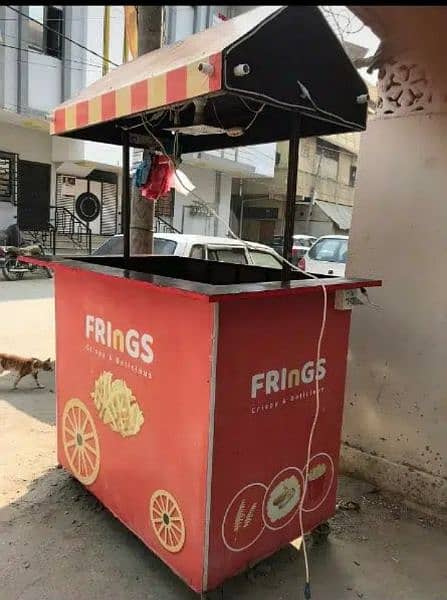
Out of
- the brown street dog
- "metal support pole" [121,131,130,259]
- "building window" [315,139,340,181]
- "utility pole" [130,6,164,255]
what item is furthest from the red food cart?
"building window" [315,139,340,181]

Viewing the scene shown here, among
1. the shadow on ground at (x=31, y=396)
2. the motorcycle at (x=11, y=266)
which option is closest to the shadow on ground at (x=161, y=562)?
the shadow on ground at (x=31, y=396)

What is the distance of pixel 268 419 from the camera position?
219cm

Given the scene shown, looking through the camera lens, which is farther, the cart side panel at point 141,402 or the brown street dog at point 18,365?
the brown street dog at point 18,365

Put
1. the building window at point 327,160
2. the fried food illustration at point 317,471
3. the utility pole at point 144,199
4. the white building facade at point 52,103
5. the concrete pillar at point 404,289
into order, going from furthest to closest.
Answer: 1. the building window at point 327,160
2. the white building facade at point 52,103
3. the utility pole at point 144,199
4. the concrete pillar at point 404,289
5. the fried food illustration at point 317,471

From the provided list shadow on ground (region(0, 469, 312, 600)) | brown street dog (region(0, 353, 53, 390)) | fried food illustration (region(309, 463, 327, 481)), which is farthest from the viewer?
brown street dog (region(0, 353, 53, 390))

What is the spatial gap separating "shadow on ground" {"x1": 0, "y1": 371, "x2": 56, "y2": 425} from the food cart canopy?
2.54 m

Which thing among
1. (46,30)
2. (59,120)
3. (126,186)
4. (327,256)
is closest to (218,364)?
(126,186)

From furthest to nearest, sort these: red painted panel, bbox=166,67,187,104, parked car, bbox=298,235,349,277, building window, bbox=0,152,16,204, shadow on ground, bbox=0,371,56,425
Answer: building window, bbox=0,152,16,204 < parked car, bbox=298,235,349,277 < shadow on ground, bbox=0,371,56,425 < red painted panel, bbox=166,67,187,104

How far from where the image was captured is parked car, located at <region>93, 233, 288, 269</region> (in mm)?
6234

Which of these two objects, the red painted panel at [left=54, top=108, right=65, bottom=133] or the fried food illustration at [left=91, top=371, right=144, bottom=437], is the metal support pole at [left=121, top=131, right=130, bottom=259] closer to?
the red painted panel at [left=54, top=108, right=65, bottom=133]

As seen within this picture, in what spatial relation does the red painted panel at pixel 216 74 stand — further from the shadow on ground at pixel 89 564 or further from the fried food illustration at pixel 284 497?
the shadow on ground at pixel 89 564

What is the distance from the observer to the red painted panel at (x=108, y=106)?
7.40 feet

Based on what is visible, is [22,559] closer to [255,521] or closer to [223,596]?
[223,596]

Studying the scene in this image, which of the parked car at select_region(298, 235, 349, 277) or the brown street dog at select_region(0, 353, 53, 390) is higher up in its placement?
the parked car at select_region(298, 235, 349, 277)
